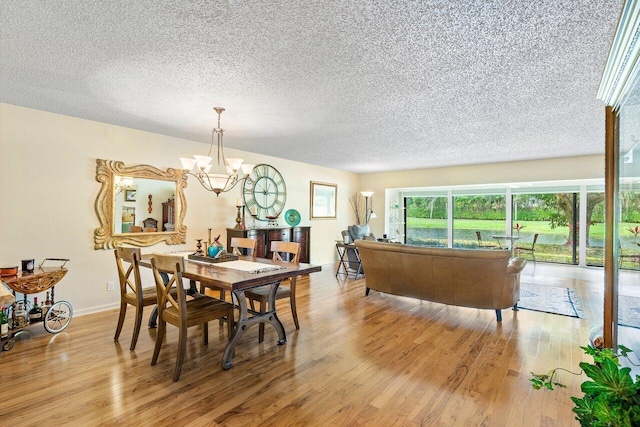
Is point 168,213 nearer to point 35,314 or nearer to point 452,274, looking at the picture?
point 35,314

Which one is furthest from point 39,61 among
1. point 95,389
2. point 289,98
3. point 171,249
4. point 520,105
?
point 520,105

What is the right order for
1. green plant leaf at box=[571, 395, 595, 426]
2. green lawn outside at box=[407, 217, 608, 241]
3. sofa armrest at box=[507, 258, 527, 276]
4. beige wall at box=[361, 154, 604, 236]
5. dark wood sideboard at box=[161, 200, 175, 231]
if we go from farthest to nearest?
green lawn outside at box=[407, 217, 608, 241] → beige wall at box=[361, 154, 604, 236] → dark wood sideboard at box=[161, 200, 175, 231] → sofa armrest at box=[507, 258, 527, 276] → green plant leaf at box=[571, 395, 595, 426]

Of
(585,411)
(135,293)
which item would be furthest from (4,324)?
(585,411)

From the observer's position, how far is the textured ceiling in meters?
1.76

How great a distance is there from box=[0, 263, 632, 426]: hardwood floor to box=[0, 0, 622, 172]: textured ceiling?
7.62 feet

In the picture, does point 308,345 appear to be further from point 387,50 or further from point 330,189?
point 330,189

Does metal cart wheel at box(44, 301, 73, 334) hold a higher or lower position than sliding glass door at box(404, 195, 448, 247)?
lower

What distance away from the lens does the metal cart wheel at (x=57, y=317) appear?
3217mm

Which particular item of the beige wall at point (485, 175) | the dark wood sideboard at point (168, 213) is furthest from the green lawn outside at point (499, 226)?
the dark wood sideboard at point (168, 213)

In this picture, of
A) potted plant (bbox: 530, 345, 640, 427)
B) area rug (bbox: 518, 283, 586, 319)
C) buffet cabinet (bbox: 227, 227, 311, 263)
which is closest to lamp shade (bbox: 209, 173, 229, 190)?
buffet cabinet (bbox: 227, 227, 311, 263)

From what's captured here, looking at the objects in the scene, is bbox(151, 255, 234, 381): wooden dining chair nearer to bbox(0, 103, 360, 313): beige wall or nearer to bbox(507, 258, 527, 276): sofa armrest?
bbox(0, 103, 360, 313): beige wall

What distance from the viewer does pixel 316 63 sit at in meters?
2.34

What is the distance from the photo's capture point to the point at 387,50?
2.14 m

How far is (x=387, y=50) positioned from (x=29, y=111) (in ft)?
12.4
